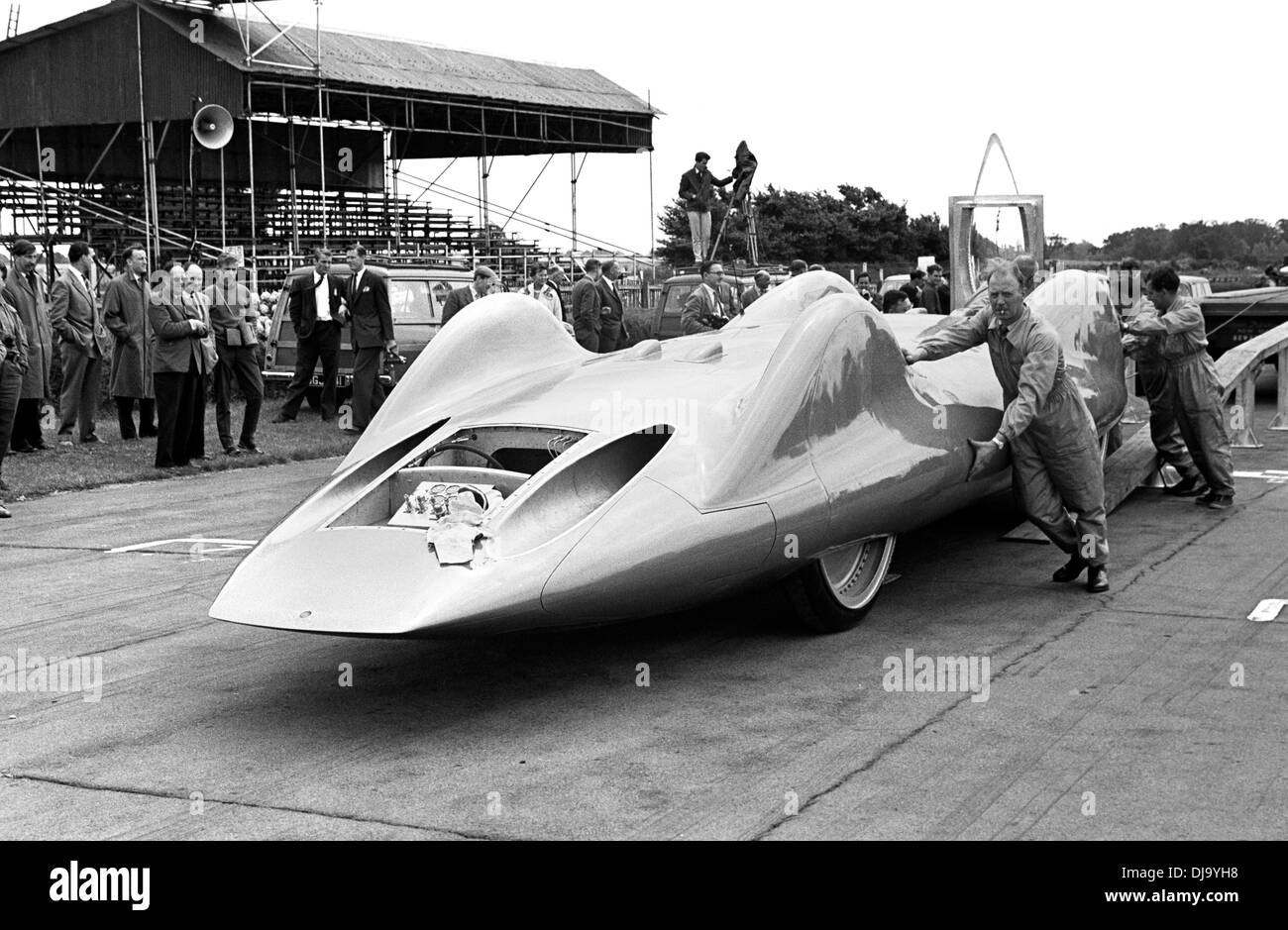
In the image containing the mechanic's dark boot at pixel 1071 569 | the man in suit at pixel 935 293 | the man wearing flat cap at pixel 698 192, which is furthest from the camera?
the man wearing flat cap at pixel 698 192

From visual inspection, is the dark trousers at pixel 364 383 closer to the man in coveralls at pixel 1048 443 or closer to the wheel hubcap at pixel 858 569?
the man in coveralls at pixel 1048 443

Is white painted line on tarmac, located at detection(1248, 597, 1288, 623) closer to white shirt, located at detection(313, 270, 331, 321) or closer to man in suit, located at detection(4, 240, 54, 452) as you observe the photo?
man in suit, located at detection(4, 240, 54, 452)

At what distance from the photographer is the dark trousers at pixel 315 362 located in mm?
17406

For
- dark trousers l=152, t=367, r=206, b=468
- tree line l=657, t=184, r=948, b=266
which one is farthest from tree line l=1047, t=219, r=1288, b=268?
dark trousers l=152, t=367, r=206, b=468

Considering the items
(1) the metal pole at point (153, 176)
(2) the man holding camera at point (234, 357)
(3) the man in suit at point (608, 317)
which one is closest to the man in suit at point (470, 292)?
(3) the man in suit at point (608, 317)

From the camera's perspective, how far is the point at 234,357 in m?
14.3

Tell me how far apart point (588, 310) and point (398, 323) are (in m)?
2.37

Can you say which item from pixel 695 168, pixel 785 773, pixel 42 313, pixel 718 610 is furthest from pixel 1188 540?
pixel 695 168

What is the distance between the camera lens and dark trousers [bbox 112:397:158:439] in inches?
592

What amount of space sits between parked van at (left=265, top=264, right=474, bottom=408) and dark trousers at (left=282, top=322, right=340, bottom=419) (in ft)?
1.01

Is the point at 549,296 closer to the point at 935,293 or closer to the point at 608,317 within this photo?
the point at 608,317

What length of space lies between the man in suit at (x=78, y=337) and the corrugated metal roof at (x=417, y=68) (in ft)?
64.5

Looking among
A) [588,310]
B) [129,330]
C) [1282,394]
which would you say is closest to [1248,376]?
[1282,394]
